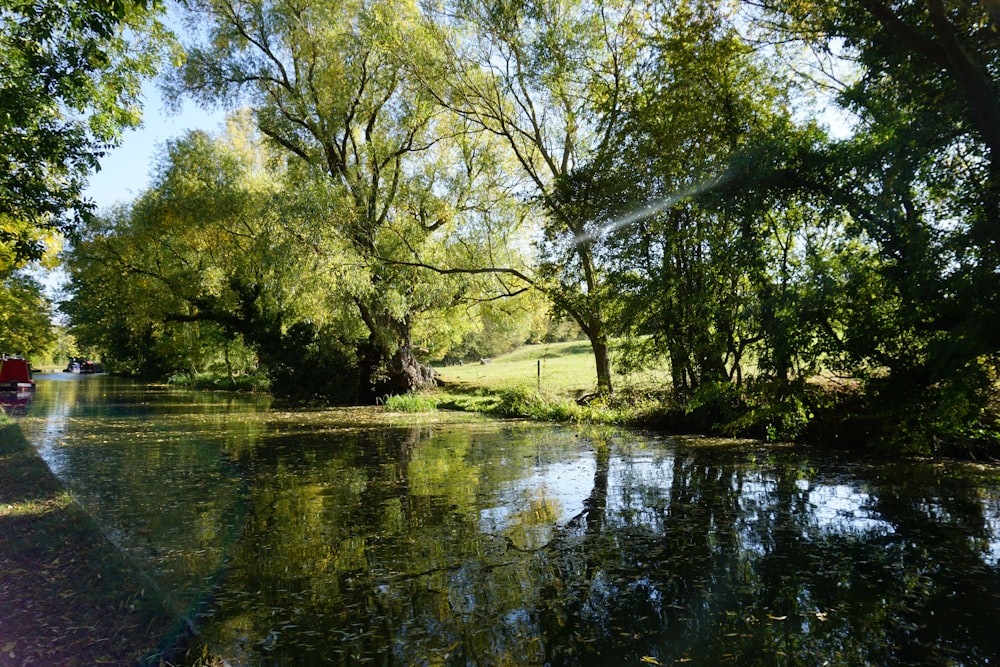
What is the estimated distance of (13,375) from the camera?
32.1m

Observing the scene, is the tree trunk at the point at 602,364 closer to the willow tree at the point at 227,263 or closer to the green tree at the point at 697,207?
the green tree at the point at 697,207

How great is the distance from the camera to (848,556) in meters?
5.57

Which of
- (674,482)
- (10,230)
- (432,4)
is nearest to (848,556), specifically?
(674,482)

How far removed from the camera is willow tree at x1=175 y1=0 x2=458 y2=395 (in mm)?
20984

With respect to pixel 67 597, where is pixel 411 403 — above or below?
above

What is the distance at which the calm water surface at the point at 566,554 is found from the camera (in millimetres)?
3973

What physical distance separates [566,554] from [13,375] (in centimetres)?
3726

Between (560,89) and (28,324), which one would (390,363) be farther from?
(28,324)

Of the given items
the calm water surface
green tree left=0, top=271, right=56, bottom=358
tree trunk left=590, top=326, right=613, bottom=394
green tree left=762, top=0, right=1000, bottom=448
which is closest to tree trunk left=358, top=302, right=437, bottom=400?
tree trunk left=590, top=326, right=613, bottom=394

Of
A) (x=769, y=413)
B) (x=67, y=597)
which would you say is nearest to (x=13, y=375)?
(x=67, y=597)

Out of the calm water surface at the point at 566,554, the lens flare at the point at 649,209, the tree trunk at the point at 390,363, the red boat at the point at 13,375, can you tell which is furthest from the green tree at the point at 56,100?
the red boat at the point at 13,375

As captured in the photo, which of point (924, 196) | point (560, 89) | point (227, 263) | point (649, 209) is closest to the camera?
point (924, 196)

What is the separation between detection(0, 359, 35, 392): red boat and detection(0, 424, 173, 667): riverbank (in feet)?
103

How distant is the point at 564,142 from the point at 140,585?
56.1ft
